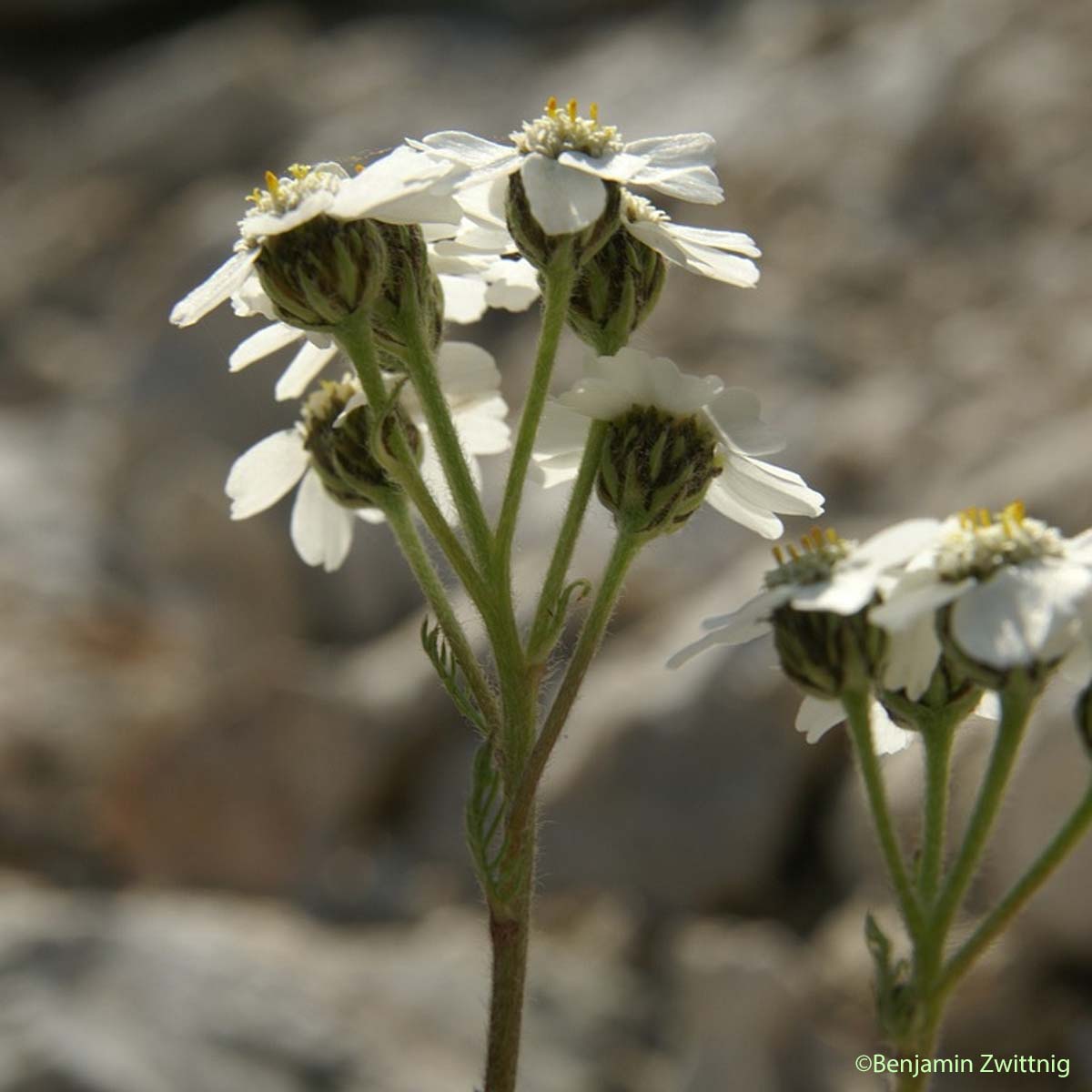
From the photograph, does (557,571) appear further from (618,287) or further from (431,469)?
(431,469)

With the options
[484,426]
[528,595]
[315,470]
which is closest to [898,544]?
[484,426]

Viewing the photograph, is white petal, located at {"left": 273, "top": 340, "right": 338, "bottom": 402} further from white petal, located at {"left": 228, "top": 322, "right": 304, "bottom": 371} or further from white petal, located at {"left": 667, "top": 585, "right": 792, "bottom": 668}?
white petal, located at {"left": 667, "top": 585, "right": 792, "bottom": 668}

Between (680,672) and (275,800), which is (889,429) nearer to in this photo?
(680,672)

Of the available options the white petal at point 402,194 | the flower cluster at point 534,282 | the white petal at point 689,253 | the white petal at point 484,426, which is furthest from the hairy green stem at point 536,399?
the white petal at point 484,426

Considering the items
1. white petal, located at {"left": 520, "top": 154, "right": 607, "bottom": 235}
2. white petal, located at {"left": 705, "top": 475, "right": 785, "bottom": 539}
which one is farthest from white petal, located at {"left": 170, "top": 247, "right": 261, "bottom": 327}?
white petal, located at {"left": 705, "top": 475, "right": 785, "bottom": 539}

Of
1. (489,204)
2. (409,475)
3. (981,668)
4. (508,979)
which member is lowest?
(508,979)

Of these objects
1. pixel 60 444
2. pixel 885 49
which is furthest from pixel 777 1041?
pixel 885 49
